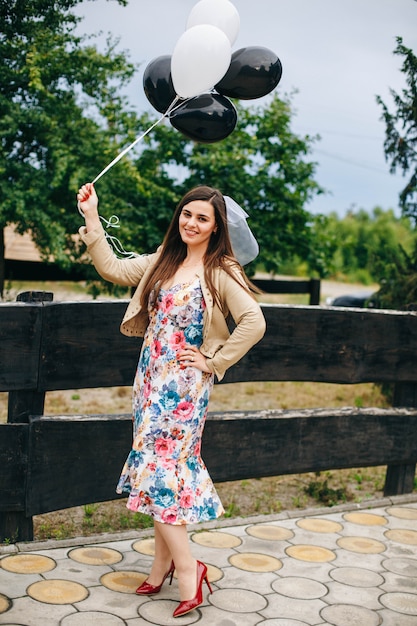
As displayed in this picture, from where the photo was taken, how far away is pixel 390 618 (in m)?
3.19

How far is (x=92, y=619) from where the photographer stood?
298 cm

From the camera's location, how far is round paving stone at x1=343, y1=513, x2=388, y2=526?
14.5 ft

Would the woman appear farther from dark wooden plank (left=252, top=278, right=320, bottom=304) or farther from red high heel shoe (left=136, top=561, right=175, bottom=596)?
dark wooden plank (left=252, top=278, right=320, bottom=304)

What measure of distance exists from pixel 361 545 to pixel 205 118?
2215 millimetres

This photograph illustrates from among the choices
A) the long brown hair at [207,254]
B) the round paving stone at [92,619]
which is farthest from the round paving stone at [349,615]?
the long brown hair at [207,254]

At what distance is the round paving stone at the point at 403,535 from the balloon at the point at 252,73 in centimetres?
232

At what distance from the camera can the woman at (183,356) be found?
3.08 meters

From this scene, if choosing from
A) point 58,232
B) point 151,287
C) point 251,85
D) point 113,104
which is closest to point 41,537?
point 151,287

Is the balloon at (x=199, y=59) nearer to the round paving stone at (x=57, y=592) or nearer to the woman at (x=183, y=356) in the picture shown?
the woman at (x=183, y=356)

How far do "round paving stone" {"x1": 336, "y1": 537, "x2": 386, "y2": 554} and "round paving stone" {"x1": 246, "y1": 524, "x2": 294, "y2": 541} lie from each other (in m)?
0.26

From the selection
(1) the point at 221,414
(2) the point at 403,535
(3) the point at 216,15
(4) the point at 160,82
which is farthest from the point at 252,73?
(2) the point at 403,535

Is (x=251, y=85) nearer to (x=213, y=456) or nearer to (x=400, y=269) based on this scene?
(x=213, y=456)

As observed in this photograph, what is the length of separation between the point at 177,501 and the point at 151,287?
0.82 metres

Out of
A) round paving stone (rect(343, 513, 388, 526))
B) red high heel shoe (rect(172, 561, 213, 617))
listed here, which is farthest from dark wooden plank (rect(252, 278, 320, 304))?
red high heel shoe (rect(172, 561, 213, 617))
